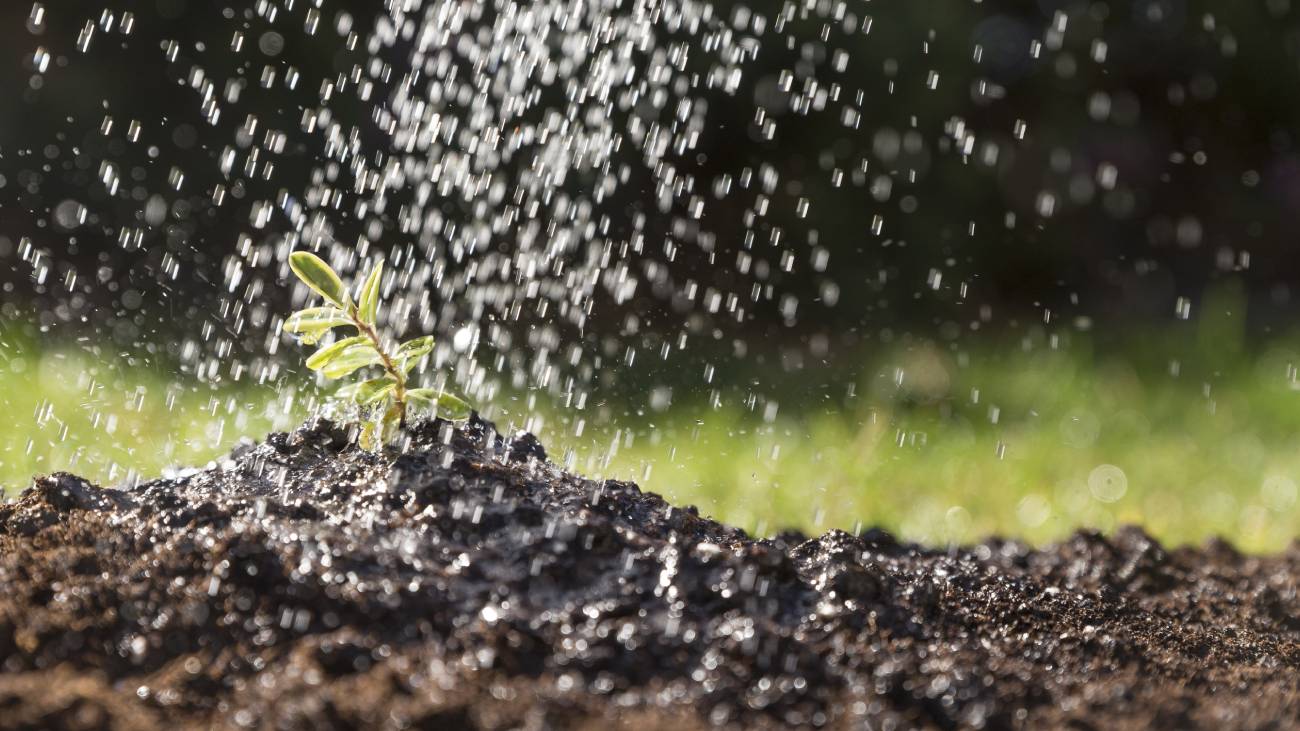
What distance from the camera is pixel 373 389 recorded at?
2074mm

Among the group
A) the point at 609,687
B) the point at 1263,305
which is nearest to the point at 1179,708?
the point at 609,687

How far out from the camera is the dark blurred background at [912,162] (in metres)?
5.94

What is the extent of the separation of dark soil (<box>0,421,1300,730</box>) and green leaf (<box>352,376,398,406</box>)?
98 millimetres

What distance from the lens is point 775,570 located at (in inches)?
64.7

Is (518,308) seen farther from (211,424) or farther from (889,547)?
(889,547)

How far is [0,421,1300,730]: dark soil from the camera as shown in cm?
125

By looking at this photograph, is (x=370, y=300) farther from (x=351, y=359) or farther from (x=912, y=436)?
(x=912, y=436)

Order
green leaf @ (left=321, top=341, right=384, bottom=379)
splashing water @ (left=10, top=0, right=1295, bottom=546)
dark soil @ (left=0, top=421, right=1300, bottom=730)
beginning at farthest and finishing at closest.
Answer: splashing water @ (left=10, top=0, right=1295, bottom=546), green leaf @ (left=321, top=341, right=384, bottom=379), dark soil @ (left=0, top=421, right=1300, bottom=730)

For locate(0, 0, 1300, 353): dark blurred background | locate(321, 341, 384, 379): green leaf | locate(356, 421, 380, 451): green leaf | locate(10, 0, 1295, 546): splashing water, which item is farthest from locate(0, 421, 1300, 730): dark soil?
locate(0, 0, 1300, 353): dark blurred background

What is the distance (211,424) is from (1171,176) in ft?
16.5

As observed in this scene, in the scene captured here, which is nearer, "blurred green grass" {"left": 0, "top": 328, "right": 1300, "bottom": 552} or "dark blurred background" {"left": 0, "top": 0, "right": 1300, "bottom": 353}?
"blurred green grass" {"left": 0, "top": 328, "right": 1300, "bottom": 552}

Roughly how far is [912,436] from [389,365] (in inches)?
103

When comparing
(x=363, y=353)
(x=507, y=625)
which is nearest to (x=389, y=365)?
(x=363, y=353)

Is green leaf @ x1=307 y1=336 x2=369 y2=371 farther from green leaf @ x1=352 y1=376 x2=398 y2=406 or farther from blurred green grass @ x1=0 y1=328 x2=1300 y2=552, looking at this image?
blurred green grass @ x1=0 y1=328 x2=1300 y2=552
